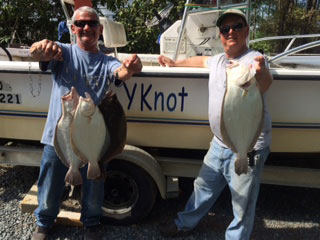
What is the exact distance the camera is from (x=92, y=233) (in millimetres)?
2729

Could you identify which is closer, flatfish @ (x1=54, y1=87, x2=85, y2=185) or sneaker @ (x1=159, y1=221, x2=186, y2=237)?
flatfish @ (x1=54, y1=87, x2=85, y2=185)

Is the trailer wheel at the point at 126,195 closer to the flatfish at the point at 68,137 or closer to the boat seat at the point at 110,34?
the flatfish at the point at 68,137

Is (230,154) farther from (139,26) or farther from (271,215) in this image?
(139,26)

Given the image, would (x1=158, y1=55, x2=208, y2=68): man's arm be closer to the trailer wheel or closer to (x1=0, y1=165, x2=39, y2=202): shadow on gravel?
the trailer wheel

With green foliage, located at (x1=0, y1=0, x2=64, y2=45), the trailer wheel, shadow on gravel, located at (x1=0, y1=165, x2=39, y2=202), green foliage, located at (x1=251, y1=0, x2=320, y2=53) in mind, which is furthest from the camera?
green foliage, located at (x1=251, y1=0, x2=320, y2=53)

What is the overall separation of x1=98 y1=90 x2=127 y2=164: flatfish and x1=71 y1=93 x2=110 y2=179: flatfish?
4 centimetres

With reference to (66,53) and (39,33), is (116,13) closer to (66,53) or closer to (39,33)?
(39,33)

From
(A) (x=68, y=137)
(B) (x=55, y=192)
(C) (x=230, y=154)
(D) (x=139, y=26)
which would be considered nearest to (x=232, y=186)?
(C) (x=230, y=154)

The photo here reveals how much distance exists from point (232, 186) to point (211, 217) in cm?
100

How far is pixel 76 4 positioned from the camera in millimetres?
3211

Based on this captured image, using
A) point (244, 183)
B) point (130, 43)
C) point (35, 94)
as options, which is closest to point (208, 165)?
point (244, 183)

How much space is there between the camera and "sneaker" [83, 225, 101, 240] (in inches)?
107

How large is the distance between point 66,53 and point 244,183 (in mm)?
1610

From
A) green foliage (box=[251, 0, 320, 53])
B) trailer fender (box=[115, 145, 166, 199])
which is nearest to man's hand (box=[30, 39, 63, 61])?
trailer fender (box=[115, 145, 166, 199])
